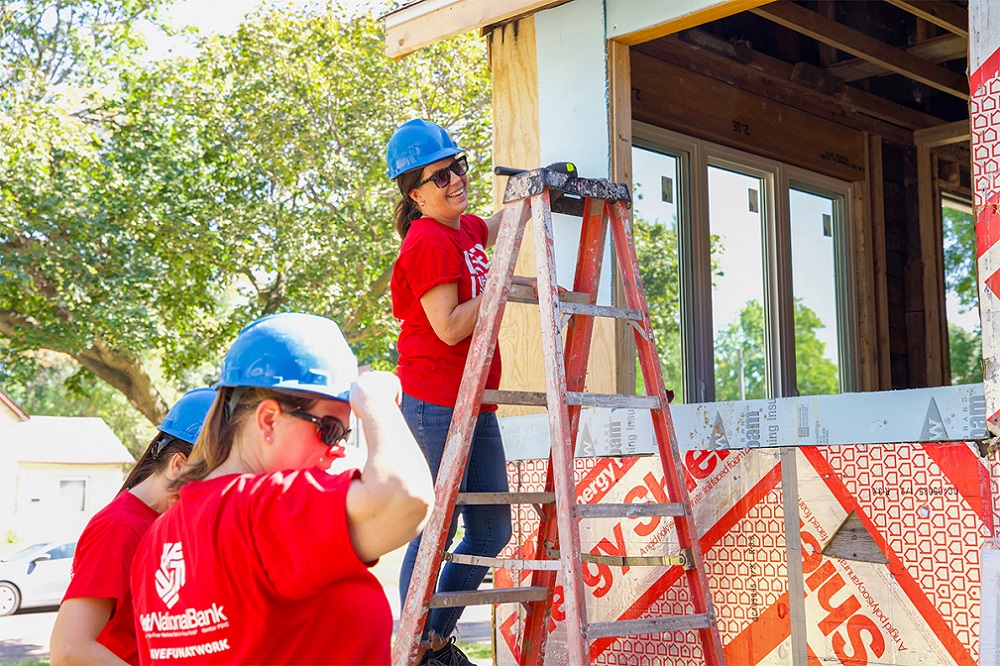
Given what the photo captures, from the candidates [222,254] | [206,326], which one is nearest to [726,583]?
[222,254]

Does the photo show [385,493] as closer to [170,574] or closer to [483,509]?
[170,574]

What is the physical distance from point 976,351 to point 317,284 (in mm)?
11218

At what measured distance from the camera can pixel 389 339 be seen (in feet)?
53.7

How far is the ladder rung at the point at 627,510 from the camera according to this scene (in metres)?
3.36

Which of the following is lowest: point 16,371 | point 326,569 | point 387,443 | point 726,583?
point 726,583

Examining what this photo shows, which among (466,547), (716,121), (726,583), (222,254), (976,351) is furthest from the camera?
(976,351)

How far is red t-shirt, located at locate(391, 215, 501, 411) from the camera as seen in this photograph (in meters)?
3.72

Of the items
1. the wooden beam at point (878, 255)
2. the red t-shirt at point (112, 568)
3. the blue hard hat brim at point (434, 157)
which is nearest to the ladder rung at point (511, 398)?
the blue hard hat brim at point (434, 157)

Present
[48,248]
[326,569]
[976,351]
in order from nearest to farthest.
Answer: [326,569]
[48,248]
[976,351]

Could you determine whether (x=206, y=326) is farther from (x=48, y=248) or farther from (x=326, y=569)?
(x=326, y=569)

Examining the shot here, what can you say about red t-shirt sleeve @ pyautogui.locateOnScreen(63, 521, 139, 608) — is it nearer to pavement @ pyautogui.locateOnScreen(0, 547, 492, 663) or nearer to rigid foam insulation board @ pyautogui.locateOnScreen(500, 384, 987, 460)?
rigid foam insulation board @ pyautogui.locateOnScreen(500, 384, 987, 460)

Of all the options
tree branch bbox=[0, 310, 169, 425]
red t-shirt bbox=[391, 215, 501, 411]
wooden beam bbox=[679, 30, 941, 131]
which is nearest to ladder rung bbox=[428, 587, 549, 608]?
red t-shirt bbox=[391, 215, 501, 411]

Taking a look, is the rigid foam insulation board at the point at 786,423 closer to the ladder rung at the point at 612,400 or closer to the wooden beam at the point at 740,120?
the ladder rung at the point at 612,400

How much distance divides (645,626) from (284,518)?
86.1 inches
